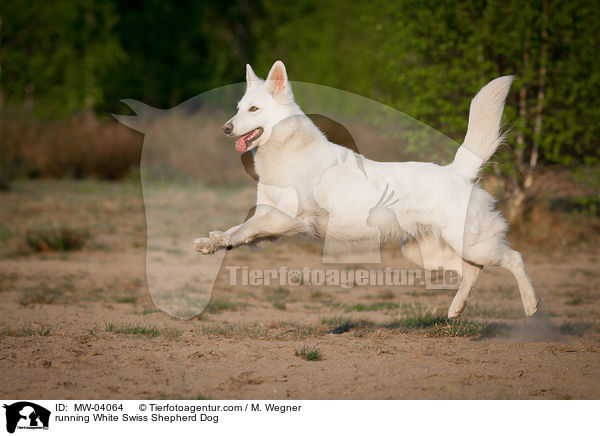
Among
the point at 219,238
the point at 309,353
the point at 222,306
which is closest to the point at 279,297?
the point at 222,306

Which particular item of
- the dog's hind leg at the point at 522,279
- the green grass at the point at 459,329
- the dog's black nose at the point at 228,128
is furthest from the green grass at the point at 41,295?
the dog's hind leg at the point at 522,279

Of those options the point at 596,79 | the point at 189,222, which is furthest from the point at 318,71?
the point at 596,79

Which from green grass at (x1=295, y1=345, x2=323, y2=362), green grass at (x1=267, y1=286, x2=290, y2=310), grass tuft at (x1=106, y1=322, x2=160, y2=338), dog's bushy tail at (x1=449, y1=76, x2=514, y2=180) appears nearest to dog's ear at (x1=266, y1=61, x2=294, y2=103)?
dog's bushy tail at (x1=449, y1=76, x2=514, y2=180)

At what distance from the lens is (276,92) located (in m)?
5.25

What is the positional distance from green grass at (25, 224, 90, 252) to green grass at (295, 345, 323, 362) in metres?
6.53

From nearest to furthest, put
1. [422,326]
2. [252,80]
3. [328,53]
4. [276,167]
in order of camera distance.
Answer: [276,167] → [252,80] → [422,326] → [328,53]

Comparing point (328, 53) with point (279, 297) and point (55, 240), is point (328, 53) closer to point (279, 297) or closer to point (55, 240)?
point (55, 240)

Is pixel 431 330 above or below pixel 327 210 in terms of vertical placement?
below

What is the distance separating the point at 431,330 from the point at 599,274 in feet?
16.0

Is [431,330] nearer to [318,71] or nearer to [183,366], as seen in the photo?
[183,366]

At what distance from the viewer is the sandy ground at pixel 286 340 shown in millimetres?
4195

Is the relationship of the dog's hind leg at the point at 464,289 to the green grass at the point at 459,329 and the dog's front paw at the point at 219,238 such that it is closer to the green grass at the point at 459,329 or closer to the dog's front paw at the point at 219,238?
the green grass at the point at 459,329

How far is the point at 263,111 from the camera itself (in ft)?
17.2

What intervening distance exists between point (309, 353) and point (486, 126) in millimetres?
2638
